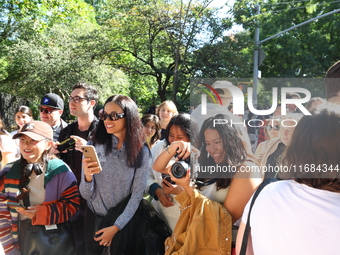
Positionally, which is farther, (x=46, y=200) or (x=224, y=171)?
(x=46, y=200)

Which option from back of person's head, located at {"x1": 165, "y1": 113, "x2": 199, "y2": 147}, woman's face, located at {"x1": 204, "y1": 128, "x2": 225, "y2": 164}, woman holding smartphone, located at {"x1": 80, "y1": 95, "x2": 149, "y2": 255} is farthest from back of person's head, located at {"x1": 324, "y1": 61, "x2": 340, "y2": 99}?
woman holding smartphone, located at {"x1": 80, "y1": 95, "x2": 149, "y2": 255}

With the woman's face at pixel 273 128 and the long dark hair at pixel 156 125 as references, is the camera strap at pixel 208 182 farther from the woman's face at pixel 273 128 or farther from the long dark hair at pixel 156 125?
the long dark hair at pixel 156 125

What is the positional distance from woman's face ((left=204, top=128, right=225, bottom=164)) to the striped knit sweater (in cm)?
115

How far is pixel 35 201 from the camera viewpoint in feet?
8.95

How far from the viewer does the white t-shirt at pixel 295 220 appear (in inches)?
60.2

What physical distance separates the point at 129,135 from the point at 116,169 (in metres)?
0.30

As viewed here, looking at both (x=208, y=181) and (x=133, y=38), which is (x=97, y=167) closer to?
(x=208, y=181)

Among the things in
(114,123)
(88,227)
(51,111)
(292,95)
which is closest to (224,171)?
(292,95)

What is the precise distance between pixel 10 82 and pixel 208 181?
21.2 meters

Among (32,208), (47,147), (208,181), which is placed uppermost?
(47,147)

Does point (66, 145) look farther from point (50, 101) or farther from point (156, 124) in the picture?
point (156, 124)

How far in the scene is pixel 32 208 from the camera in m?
2.62

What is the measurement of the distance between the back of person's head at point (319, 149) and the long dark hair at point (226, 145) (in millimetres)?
687

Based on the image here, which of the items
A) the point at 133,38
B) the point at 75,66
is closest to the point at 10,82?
the point at 75,66
